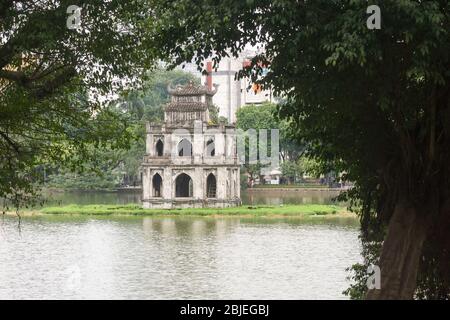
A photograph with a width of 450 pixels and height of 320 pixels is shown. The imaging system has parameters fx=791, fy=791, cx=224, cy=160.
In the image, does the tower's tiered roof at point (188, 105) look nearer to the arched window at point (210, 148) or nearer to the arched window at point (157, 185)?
the arched window at point (210, 148)

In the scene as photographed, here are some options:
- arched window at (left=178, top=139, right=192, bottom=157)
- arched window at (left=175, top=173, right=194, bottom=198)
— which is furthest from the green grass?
arched window at (left=178, top=139, right=192, bottom=157)

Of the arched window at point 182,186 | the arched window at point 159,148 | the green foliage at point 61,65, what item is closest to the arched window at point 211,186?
the arched window at point 182,186

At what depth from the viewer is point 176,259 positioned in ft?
95.3

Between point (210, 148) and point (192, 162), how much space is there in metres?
3.50

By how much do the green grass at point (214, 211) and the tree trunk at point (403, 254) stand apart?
116 feet

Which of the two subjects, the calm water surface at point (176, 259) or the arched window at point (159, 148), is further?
the arched window at point (159, 148)

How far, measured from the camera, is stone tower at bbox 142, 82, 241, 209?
178ft

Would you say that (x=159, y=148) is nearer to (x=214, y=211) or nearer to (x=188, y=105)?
(x=188, y=105)

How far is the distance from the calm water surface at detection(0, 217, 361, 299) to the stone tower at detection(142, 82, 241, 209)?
1018 cm

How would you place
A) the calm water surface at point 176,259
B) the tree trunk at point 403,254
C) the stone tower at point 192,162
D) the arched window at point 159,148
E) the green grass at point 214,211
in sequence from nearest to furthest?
the tree trunk at point 403,254, the calm water surface at point 176,259, the green grass at point 214,211, the stone tower at point 192,162, the arched window at point 159,148

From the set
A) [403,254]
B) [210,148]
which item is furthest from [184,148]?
[403,254]

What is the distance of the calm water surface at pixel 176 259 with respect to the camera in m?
22.5

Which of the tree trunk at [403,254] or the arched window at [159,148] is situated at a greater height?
the arched window at [159,148]

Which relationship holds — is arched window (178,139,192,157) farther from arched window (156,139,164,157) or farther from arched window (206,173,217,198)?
arched window (206,173,217,198)
